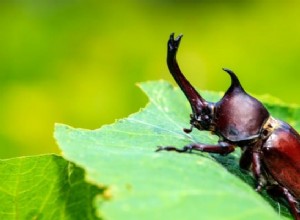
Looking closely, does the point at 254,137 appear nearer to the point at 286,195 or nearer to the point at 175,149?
the point at 286,195

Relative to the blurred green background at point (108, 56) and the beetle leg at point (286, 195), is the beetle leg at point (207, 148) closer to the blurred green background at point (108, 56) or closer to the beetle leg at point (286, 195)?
Answer: the beetle leg at point (286, 195)

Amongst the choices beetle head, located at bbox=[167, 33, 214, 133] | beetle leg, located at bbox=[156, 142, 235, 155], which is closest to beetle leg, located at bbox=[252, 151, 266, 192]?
beetle leg, located at bbox=[156, 142, 235, 155]

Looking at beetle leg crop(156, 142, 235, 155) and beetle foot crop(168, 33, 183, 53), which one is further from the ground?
beetle foot crop(168, 33, 183, 53)

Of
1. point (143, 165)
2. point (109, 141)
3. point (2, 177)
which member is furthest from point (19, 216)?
point (143, 165)

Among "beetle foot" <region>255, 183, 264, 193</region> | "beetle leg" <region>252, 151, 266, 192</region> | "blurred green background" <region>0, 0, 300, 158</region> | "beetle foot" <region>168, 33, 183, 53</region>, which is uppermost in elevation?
"blurred green background" <region>0, 0, 300, 158</region>

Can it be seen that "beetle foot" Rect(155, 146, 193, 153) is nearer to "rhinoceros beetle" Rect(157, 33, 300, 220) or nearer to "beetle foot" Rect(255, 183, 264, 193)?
"rhinoceros beetle" Rect(157, 33, 300, 220)

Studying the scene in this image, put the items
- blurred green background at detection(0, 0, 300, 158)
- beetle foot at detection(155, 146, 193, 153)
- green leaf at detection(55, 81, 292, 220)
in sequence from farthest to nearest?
blurred green background at detection(0, 0, 300, 158) < beetle foot at detection(155, 146, 193, 153) < green leaf at detection(55, 81, 292, 220)

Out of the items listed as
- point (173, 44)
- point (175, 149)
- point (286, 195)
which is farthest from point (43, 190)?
point (286, 195)

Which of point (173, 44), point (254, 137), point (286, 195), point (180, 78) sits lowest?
point (286, 195)
